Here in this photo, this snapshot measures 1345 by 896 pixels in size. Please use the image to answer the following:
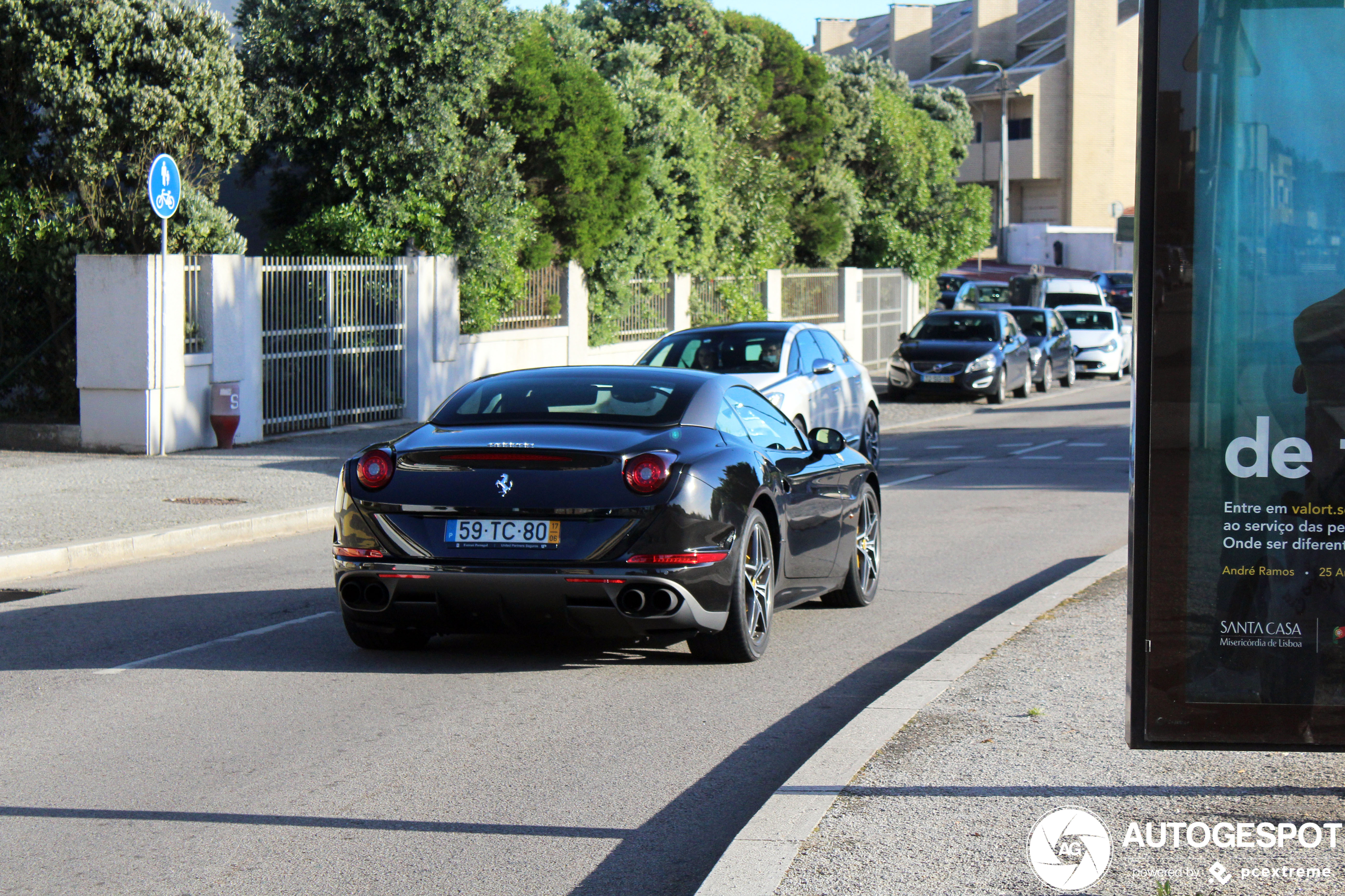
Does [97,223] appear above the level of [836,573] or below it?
above

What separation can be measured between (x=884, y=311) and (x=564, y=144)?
56.5ft

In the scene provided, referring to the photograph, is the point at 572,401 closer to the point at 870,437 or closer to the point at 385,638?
the point at 385,638

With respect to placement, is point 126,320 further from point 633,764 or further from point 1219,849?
point 1219,849

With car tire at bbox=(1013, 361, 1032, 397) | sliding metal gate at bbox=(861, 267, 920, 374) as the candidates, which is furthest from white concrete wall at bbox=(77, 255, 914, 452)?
sliding metal gate at bbox=(861, 267, 920, 374)

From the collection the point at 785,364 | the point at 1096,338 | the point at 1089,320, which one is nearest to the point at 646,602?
the point at 785,364

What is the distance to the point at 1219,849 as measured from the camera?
451cm

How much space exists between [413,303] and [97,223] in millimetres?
4948

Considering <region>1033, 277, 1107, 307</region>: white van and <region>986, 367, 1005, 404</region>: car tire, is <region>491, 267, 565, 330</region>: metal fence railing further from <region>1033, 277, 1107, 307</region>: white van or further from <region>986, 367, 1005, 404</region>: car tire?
<region>1033, 277, 1107, 307</region>: white van

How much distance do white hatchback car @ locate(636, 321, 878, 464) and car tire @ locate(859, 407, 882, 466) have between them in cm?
2

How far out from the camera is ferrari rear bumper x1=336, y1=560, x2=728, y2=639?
6.91m

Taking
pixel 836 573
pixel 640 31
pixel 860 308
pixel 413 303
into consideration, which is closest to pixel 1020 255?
pixel 860 308

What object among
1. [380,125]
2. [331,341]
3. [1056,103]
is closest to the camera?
[331,341]

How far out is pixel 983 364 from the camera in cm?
2895

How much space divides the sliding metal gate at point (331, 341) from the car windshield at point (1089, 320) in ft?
73.4
